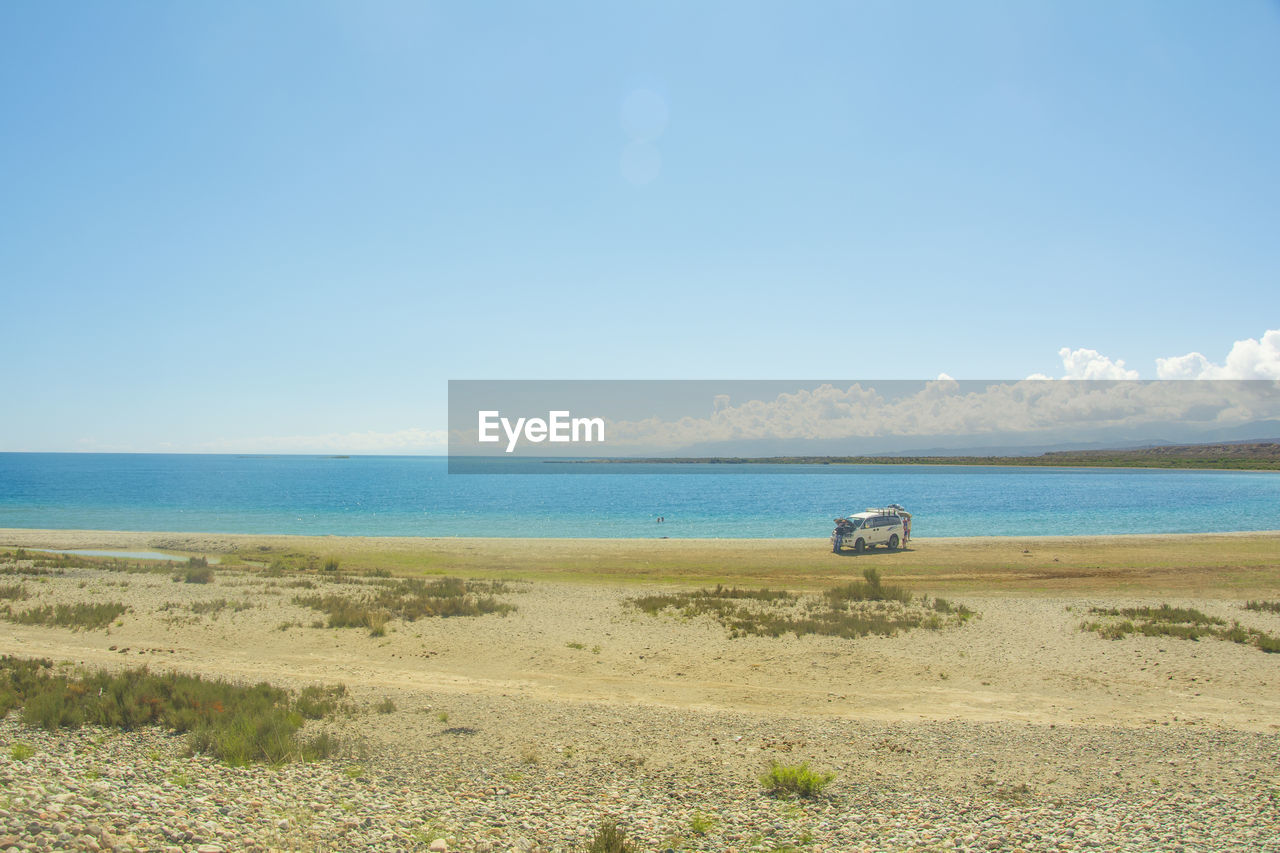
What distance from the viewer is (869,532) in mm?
40281

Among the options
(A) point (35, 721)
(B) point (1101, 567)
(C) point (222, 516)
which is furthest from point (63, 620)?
(C) point (222, 516)

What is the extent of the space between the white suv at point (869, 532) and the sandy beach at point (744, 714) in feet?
35.1

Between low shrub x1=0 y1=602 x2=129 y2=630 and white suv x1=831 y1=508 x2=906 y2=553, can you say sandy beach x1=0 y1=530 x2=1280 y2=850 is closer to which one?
low shrub x1=0 y1=602 x2=129 y2=630

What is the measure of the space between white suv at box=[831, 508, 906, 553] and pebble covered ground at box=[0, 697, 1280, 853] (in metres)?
28.8

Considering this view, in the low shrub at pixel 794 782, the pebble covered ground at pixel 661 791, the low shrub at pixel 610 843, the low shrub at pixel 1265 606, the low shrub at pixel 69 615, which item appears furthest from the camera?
the low shrub at pixel 1265 606

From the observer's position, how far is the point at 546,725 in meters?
11.7

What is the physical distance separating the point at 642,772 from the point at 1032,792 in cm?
503

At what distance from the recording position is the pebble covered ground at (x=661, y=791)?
7.35 metres

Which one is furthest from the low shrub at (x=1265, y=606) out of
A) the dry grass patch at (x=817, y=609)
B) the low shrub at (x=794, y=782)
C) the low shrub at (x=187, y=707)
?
the low shrub at (x=187, y=707)

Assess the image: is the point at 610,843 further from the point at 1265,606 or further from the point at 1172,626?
the point at 1265,606

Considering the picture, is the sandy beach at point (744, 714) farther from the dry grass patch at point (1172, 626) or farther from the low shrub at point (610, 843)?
the dry grass patch at point (1172, 626)

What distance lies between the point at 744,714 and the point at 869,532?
29.9 metres

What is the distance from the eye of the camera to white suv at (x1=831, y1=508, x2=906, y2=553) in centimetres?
4012

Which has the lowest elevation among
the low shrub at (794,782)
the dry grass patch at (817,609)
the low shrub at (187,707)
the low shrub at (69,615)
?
the dry grass patch at (817,609)
